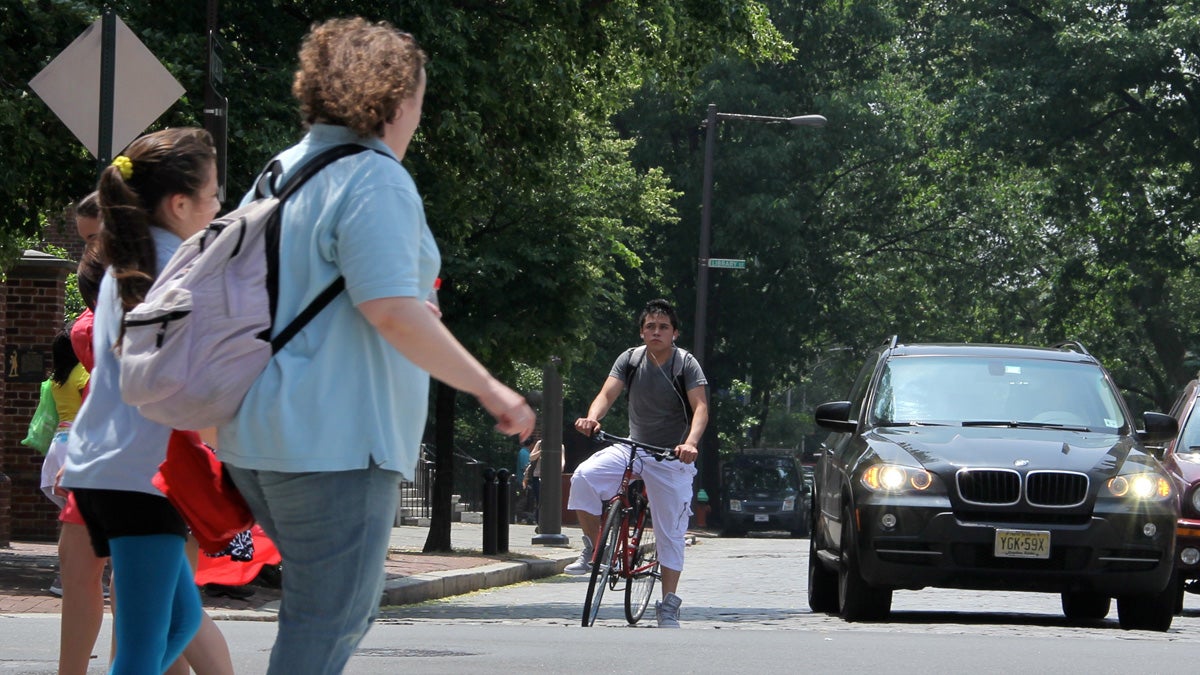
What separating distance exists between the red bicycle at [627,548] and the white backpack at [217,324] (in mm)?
6810

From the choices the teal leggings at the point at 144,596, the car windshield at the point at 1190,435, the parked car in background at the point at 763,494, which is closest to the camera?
the teal leggings at the point at 144,596

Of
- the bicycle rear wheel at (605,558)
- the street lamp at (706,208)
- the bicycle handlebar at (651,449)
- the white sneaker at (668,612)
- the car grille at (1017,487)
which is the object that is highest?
the street lamp at (706,208)

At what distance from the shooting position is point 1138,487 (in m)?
10.4

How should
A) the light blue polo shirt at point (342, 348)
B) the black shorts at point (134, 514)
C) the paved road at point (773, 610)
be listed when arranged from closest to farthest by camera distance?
the light blue polo shirt at point (342, 348) → the black shorts at point (134, 514) → the paved road at point (773, 610)

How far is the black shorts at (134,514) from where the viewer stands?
15.1ft

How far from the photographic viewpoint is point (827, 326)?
45.8 metres

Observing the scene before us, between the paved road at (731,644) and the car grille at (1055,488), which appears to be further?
the car grille at (1055,488)

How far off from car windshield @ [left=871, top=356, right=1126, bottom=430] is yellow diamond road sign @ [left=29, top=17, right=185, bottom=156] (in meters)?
4.65

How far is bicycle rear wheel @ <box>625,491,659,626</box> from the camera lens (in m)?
10.9

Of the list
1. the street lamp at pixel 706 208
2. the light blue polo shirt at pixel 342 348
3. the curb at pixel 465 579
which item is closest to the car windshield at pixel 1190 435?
the curb at pixel 465 579

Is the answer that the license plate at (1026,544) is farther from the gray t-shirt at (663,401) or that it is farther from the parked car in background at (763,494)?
the parked car in background at (763,494)

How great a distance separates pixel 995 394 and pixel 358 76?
27.6 ft

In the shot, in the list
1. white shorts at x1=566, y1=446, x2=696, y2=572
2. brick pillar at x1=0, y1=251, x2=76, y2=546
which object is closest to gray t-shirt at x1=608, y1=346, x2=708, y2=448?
white shorts at x1=566, y1=446, x2=696, y2=572

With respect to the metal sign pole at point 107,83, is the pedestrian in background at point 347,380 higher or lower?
lower
